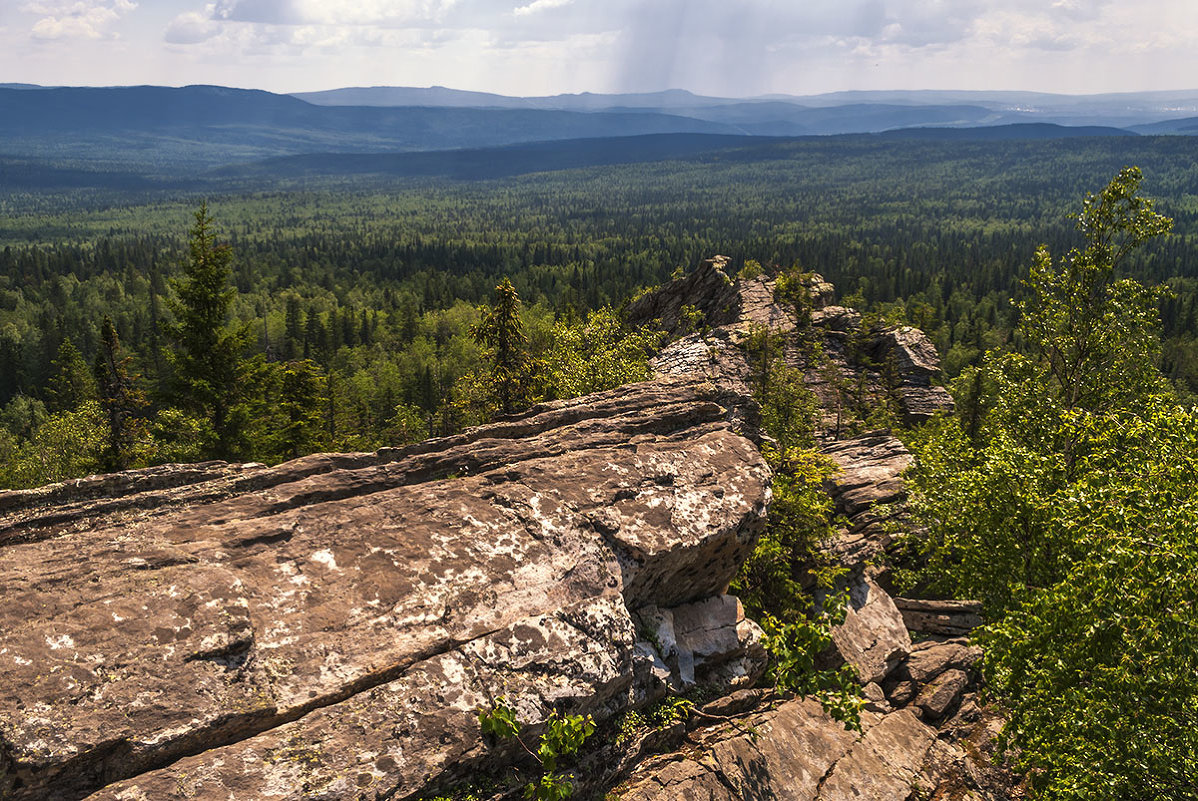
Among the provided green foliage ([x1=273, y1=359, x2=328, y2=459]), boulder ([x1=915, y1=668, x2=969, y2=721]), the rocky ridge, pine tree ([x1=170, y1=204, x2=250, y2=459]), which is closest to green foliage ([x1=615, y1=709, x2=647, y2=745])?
the rocky ridge

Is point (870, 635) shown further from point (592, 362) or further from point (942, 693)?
point (592, 362)

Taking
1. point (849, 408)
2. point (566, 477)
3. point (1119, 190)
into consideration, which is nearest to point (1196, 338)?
point (849, 408)

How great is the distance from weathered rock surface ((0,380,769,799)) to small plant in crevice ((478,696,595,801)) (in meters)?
0.42

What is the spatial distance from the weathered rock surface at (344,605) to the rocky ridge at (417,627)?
4cm

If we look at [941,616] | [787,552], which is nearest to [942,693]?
[941,616]

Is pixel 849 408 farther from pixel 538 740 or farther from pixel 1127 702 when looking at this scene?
pixel 538 740

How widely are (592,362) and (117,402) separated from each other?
29917mm

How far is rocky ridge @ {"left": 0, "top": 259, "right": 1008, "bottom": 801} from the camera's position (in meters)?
10.1

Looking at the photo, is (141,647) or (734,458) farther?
(734,458)

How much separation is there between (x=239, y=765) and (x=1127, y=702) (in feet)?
58.6

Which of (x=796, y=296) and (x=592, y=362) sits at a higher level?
(x=796, y=296)

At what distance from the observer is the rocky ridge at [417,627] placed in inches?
398

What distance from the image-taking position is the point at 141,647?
10.7 m

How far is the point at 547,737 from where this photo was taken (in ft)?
38.0
